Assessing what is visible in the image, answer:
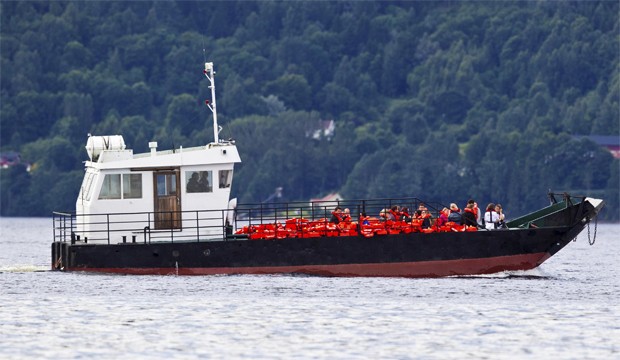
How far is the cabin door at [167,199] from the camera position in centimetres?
5106

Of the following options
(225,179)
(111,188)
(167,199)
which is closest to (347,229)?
(225,179)

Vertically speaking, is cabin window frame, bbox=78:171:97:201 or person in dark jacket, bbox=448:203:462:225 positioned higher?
cabin window frame, bbox=78:171:97:201

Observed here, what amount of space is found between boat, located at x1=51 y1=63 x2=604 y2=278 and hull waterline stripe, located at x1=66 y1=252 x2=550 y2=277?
0.03 metres

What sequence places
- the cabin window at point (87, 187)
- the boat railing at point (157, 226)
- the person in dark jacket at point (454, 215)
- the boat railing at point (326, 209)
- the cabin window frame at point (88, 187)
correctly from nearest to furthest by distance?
the boat railing at point (326, 209), the person in dark jacket at point (454, 215), the boat railing at point (157, 226), the cabin window frame at point (88, 187), the cabin window at point (87, 187)

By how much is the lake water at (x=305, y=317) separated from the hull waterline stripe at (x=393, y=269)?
27 centimetres

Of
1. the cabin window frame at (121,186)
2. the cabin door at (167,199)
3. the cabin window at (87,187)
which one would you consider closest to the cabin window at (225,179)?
the cabin door at (167,199)

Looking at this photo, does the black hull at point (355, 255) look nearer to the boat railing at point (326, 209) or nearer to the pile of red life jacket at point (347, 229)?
the pile of red life jacket at point (347, 229)

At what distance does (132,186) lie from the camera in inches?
2018

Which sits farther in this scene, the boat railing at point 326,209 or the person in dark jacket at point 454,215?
the person in dark jacket at point 454,215

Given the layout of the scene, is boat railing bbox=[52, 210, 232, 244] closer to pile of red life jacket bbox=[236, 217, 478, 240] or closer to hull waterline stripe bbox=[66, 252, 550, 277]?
hull waterline stripe bbox=[66, 252, 550, 277]

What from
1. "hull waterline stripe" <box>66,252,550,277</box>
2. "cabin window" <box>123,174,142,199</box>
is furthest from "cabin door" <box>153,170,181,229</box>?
"hull waterline stripe" <box>66,252,550,277</box>

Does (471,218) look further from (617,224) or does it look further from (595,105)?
(595,105)

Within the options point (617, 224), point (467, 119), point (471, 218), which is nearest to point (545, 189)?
point (617, 224)

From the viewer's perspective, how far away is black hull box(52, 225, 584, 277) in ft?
163
